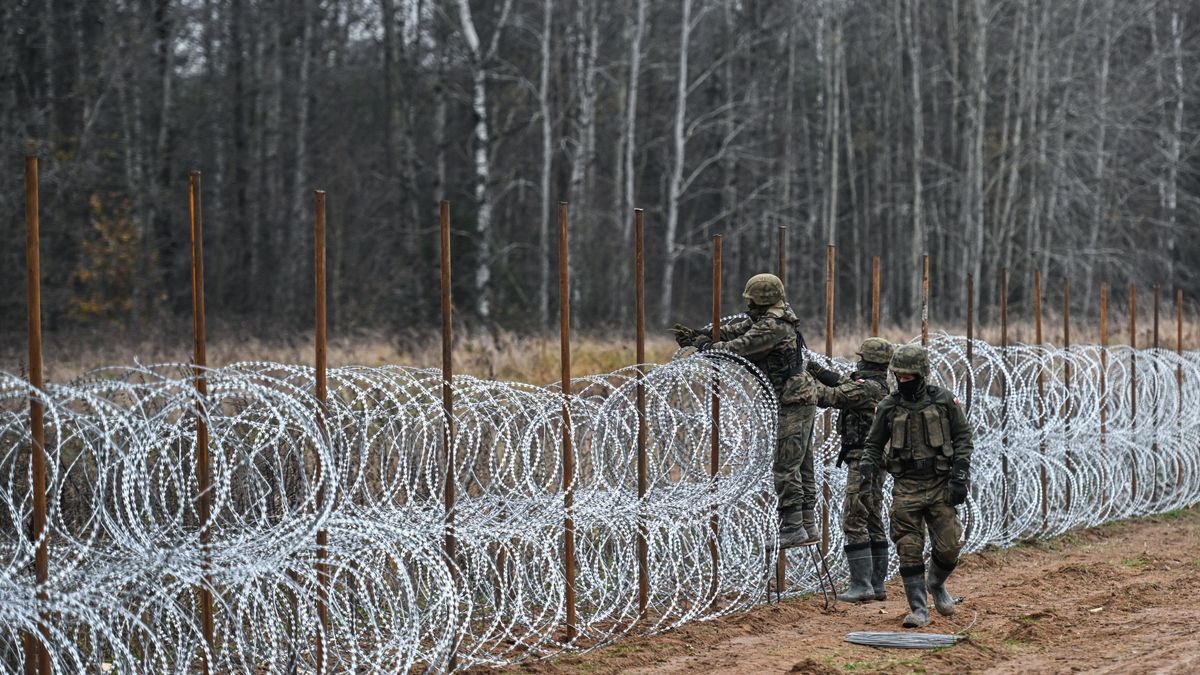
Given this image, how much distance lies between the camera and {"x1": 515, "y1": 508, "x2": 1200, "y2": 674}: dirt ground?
8.59m

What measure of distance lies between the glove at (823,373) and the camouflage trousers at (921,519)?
3.88 feet

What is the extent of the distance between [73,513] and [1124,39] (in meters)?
37.5

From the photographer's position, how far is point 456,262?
31750 millimetres

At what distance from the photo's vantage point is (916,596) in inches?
385

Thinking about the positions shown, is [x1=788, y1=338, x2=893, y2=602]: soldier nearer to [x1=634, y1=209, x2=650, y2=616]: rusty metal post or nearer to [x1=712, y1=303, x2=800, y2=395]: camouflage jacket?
[x1=712, y1=303, x2=800, y2=395]: camouflage jacket

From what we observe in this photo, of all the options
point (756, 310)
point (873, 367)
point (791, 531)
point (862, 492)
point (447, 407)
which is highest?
point (756, 310)

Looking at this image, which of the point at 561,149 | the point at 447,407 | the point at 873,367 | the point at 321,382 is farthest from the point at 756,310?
the point at 561,149

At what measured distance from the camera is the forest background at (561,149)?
1112 inches

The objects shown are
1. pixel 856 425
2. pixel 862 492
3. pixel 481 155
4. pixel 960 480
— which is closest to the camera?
pixel 960 480

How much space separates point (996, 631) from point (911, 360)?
6.31ft

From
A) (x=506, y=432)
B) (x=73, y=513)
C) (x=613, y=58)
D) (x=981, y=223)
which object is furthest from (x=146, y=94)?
(x=506, y=432)

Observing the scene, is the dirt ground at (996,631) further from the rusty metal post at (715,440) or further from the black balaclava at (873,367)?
the black balaclava at (873,367)

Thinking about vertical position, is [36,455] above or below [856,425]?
above

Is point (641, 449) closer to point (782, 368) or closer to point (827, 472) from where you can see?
point (782, 368)
